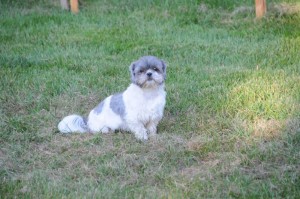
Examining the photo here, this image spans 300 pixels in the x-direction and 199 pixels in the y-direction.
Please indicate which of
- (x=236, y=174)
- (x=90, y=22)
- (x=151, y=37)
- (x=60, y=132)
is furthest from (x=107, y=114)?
(x=90, y=22)

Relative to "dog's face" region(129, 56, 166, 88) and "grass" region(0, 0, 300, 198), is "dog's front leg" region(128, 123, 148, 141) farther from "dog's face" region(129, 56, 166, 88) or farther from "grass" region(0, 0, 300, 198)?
"dog's face" region(129, 56, 166, 88)

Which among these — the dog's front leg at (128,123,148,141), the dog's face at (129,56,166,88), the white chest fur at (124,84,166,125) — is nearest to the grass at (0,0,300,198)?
the dog's front leg at (128,123,148,141)

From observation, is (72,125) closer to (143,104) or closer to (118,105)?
(118,105)

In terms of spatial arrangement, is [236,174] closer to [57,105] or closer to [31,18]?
[57,105]

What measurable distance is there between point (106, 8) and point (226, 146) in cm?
730

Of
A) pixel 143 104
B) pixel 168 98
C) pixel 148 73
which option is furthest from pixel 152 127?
pixel 168 98

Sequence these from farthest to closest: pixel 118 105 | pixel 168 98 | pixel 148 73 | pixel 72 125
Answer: pixel 168 98 → pixel 72 125 → pixel 118 105 → pixel 148 73

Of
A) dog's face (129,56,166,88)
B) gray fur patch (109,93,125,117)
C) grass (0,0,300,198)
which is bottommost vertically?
grass (0,0,300,198)

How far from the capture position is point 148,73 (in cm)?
629

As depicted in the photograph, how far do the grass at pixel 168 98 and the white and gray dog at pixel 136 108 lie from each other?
0.14 meters

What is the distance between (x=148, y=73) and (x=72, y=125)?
115 centimetres

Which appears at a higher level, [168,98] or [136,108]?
[136,108]

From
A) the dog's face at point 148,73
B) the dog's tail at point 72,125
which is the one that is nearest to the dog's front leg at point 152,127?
the dog's face at point 148,73

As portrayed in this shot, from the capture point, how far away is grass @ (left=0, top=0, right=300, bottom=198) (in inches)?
215
